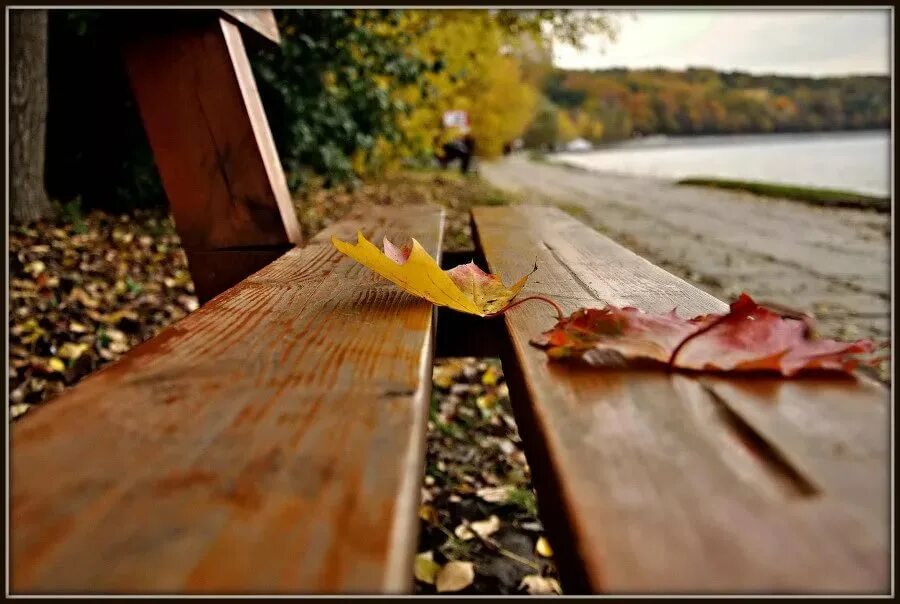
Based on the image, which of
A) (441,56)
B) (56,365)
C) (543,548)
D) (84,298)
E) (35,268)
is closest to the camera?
(543,548)

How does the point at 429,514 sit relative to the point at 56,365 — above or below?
below

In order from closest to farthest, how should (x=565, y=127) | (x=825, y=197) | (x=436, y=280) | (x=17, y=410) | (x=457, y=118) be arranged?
(x=436, y=280), (x=17, y=410), (x=825, y=197), (x=457, y=118), (x=565, y=127)

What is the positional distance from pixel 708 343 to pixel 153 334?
9.27 feet

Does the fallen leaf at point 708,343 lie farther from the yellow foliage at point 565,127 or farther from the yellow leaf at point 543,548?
the yellow foliage at point 565,127

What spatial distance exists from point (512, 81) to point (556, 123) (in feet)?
132

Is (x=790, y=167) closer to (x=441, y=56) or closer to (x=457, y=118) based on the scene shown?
(x=457, y=118)

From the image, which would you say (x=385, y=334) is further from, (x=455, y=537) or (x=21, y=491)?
(x=455, y=537)

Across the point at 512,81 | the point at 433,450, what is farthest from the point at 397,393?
the point at 512,81

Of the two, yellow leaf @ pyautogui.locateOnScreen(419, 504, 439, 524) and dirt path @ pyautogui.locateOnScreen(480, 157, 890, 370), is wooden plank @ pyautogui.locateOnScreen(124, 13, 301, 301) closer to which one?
yellow leaf @ pyautogui.locateOnScreen(419, 504, 439, 524)

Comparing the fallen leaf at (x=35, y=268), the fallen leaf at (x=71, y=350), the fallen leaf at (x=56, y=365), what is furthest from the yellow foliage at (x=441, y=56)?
the fallen leaf at (x=56, y=365)

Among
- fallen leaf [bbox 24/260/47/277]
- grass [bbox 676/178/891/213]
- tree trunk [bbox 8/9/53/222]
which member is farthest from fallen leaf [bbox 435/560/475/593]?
grass [bbox 676/178/891/213]

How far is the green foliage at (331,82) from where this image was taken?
5.07 metres

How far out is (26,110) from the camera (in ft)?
13.0

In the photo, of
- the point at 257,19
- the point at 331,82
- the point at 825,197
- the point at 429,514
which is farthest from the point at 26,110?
the point at 825,197
